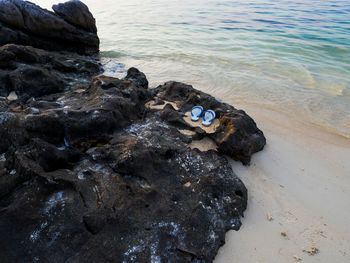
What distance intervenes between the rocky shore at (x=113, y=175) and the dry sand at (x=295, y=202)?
0.20 metres

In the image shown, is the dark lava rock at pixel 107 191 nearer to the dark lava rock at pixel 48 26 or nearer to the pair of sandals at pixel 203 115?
the pair of sandals at pixel 203 115

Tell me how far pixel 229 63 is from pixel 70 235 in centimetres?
763

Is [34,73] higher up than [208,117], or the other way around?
[34,73]

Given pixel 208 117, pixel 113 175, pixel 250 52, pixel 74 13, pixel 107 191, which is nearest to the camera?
pixel 107 191

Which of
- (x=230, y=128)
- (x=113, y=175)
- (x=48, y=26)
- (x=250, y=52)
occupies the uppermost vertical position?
(x=113, y=175)

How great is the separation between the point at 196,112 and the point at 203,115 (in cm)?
11

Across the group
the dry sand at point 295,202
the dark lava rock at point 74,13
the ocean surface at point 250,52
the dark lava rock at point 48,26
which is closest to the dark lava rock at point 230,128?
the dry sand at point 295,202

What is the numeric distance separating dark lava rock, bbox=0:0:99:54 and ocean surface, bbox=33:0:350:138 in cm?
92

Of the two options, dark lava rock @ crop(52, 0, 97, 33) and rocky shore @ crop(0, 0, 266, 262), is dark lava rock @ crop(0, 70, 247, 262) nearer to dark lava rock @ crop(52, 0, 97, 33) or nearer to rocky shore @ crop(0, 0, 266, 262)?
rocky shore @ crop(0, 0, 266, 262)

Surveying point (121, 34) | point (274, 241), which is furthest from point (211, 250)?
point (121, 34)

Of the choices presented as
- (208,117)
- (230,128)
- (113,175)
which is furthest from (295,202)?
(113,175)

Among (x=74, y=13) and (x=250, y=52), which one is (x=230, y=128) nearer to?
(x=74, y=13)

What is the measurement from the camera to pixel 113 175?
3.40m

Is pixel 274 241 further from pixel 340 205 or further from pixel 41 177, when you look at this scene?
pixel 41 177
